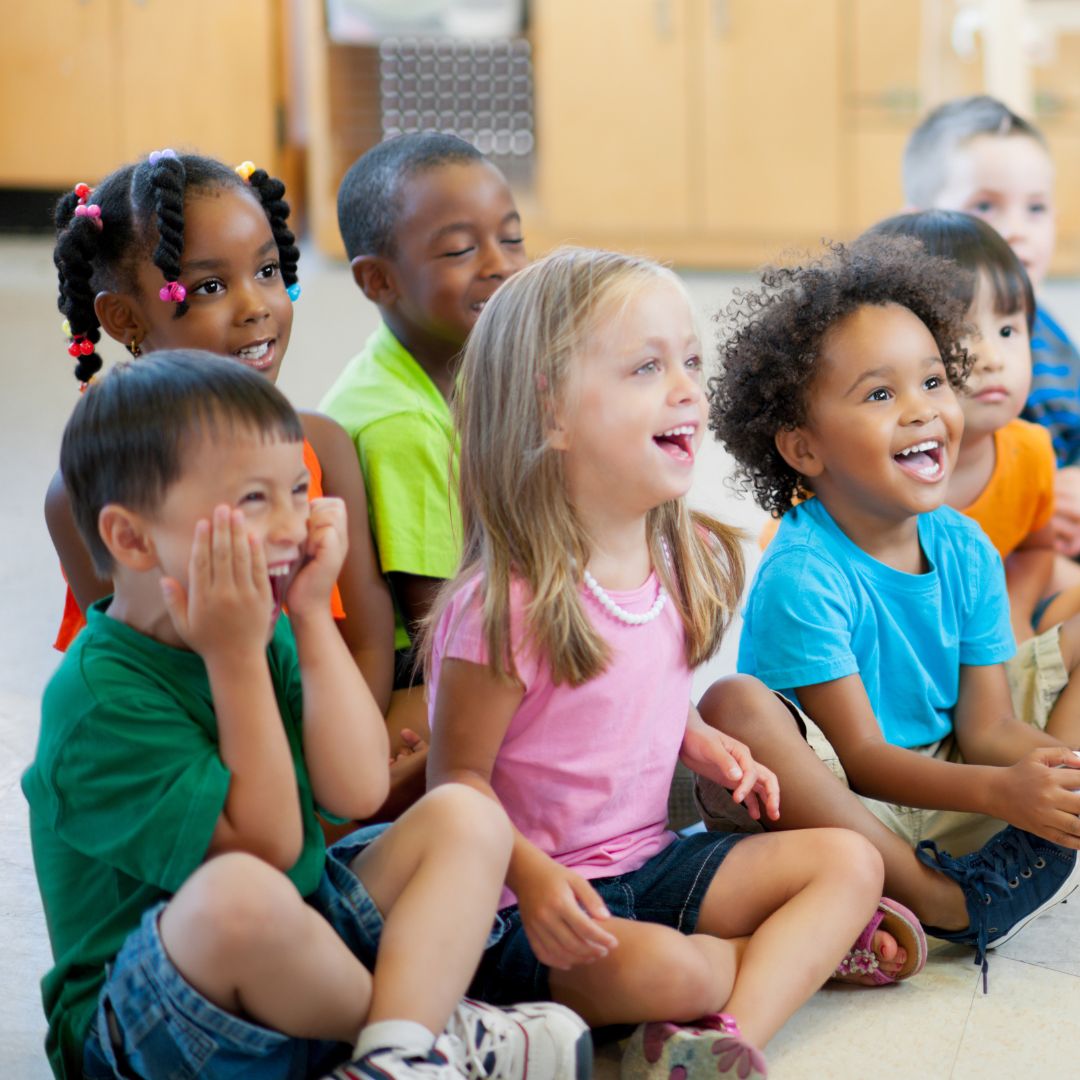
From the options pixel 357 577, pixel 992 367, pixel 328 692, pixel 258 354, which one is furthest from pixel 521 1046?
pixel 992 367

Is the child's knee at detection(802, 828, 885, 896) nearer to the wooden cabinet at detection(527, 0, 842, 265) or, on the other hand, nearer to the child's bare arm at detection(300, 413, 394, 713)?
the child's bare arm at detection(300, 413, 394, 713)

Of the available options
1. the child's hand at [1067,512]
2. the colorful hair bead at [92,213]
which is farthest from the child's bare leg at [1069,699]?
the colorful hair bead at [92,213]

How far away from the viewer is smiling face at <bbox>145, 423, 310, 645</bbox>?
3.17ft

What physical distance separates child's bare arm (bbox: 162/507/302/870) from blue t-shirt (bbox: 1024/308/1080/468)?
1210mm

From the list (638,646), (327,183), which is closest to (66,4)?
(327,183)

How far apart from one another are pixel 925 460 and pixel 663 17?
256cm

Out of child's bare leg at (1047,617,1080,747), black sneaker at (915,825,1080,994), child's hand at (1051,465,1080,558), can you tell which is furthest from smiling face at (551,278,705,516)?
child's hand at (1051,465,1080,558)

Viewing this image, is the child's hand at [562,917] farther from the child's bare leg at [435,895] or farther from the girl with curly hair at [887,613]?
the girl with curly hair at [887,613]

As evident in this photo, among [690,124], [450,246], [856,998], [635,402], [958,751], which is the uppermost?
[690,124]

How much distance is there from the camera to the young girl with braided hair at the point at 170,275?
51.1 inches

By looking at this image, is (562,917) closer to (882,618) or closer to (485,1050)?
(485,1050)

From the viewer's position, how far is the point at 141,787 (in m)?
0.95

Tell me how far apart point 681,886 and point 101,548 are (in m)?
0.49

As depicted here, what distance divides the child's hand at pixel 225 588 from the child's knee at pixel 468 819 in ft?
0.56
